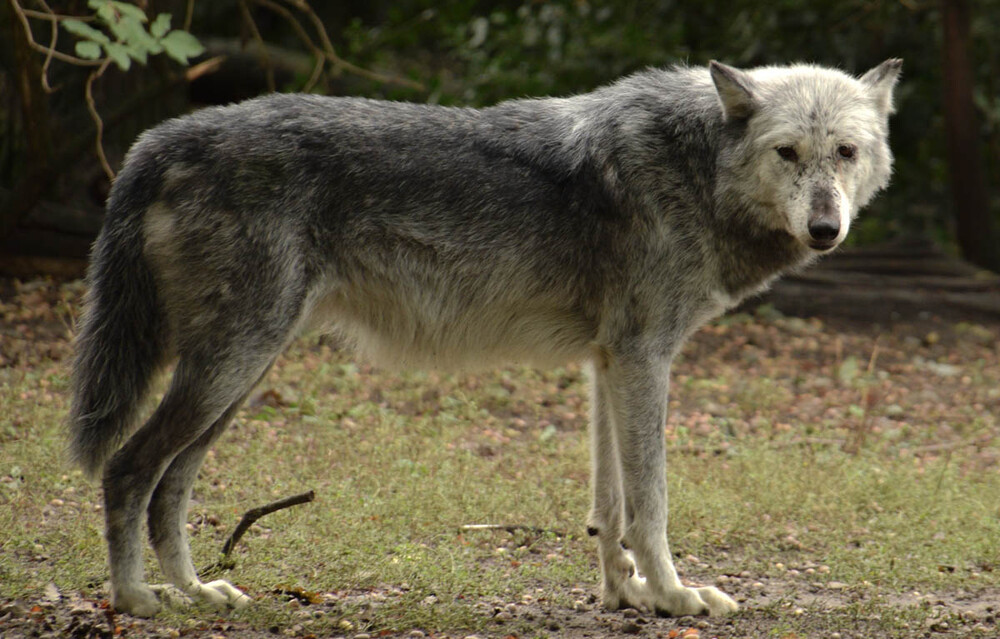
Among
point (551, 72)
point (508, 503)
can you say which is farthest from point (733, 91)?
point (551, 72)

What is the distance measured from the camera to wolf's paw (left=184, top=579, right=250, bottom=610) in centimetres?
401

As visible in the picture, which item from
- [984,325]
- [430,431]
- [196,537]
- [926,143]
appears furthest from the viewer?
[926,143]

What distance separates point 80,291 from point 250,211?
16.1ft

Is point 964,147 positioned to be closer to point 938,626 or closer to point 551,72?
point 551,72

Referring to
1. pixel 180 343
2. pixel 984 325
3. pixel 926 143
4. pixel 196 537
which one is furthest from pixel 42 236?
pixel 926 143

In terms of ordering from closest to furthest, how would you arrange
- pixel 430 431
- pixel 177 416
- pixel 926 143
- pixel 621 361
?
pixel 177 416 → pixel 621 361 → pixel 430 431 → pixel 926 143

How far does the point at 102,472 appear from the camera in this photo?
13.1 feet

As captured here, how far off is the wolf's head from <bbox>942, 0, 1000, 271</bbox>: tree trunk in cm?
694

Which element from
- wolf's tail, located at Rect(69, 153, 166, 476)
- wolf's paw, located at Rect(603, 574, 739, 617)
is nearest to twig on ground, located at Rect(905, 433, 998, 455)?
wolf's paw, located at Rect(603, 574, 739, 617)

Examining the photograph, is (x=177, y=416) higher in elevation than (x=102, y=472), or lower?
higher

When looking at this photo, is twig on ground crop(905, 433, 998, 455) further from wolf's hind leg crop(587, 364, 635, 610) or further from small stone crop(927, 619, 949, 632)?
wolf's hind leg crop(587, 364, 635, 610)

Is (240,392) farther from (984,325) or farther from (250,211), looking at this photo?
(984,325)

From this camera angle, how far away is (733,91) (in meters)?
4.18

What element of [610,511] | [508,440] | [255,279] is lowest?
[508,440]
